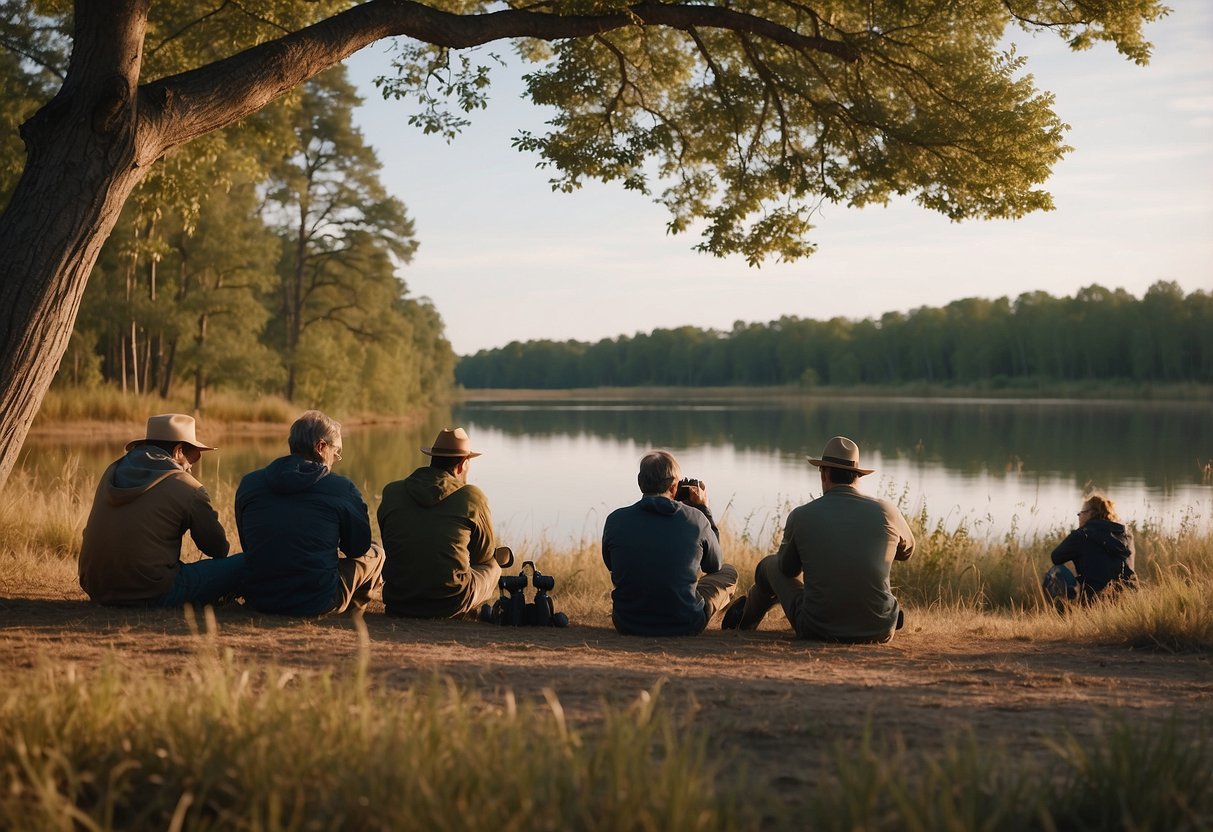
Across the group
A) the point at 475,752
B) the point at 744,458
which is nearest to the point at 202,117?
the point at 475,752

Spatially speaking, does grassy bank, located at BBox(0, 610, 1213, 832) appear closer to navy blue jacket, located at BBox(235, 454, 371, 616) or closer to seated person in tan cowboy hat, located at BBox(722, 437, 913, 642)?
navy blue jacket, located at BBox(235, 454, 371, 616)

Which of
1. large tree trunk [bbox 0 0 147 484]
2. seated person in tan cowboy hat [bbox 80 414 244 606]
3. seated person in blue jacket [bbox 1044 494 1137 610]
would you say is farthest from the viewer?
seated person in blue jacket [bbox 1044 494 1137 610]

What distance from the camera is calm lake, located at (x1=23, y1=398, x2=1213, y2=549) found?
16141mm

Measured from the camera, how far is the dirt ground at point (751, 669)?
352cm

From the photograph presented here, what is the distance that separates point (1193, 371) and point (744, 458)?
70174 mm

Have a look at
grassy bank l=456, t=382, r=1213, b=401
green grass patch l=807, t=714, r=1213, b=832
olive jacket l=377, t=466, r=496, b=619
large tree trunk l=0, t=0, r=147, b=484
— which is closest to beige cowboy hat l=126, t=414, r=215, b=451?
large tree trunk l=0, t=0, r=147, b=484

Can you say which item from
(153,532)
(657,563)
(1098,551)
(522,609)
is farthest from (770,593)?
(153,532)

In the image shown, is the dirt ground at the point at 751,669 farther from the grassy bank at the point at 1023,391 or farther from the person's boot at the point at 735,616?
the grassy bank at the point at 1023,391

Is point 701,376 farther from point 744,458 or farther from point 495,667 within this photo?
point 495,667

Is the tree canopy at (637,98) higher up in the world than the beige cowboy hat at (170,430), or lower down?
higher up

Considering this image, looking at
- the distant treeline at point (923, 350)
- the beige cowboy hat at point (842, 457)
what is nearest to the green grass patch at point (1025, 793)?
the beige cowboy hat at point (842, 457)

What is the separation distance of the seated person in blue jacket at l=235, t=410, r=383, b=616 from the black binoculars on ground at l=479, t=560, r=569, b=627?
1.04 m

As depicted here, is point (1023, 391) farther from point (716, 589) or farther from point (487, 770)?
point (487, 770)

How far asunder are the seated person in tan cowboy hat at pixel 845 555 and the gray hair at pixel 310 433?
110 inches
